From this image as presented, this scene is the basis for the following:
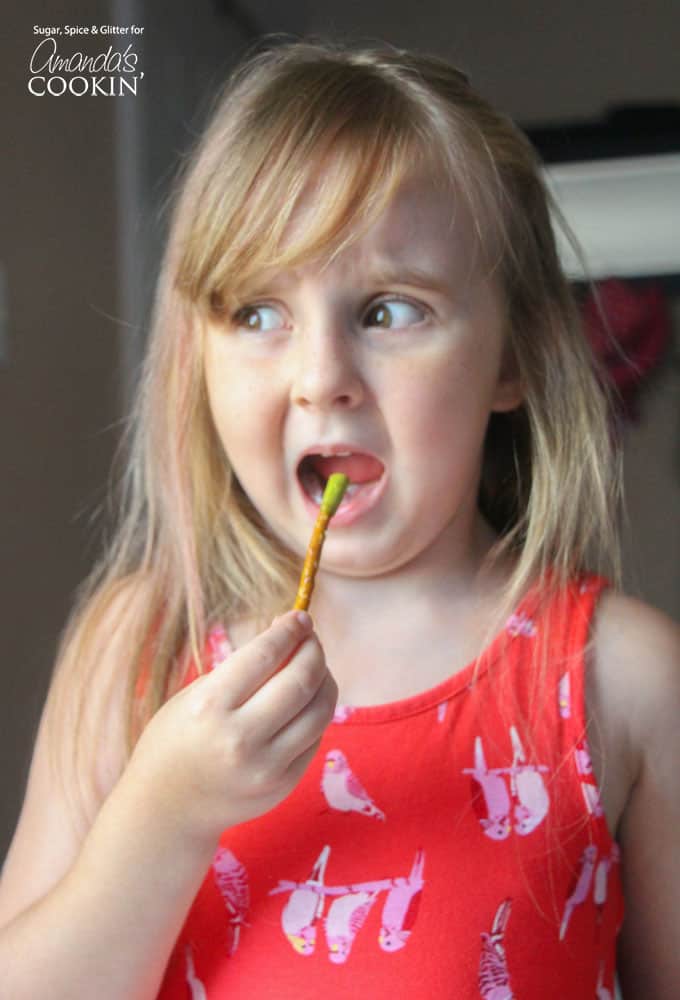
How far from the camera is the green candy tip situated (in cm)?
70

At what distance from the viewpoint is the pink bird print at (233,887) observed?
73 centimetres

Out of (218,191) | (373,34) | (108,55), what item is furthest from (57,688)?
(373,34)

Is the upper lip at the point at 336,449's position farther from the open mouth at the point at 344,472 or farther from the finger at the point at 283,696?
the finger at the point at 283,696

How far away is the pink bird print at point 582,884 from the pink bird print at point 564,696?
0.08 meters

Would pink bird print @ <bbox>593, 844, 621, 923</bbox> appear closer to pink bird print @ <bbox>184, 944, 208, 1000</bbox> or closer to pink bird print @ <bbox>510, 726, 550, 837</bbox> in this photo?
pink bird print @ <bbox>510, 726, 550, 837</bbox>

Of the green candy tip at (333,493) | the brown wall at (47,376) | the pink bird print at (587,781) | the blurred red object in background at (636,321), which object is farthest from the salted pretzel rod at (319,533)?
the blurred red object in background at (636,321)

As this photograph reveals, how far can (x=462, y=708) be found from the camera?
0.77 meters

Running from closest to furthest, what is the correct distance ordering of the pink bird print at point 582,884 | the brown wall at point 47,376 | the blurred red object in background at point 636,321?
the pink bird print at point 582,884 < the brown wall at point 47,376 < the blurred red object in background at point 636,321

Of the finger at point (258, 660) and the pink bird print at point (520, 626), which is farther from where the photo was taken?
the pink bird print at point (520, 626)

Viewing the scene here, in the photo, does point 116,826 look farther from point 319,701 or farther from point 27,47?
point 27,47

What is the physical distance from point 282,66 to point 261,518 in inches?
12.4

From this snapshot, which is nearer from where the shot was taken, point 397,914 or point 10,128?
point 397,914

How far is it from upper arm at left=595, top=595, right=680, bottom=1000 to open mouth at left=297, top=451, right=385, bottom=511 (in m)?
0.19

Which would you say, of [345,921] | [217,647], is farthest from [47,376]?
[345,921]
